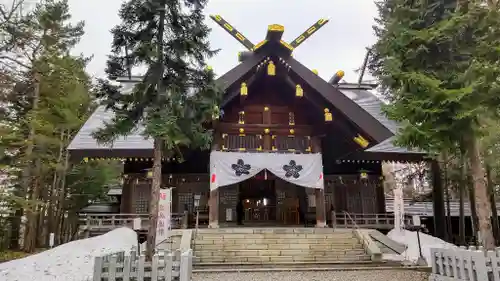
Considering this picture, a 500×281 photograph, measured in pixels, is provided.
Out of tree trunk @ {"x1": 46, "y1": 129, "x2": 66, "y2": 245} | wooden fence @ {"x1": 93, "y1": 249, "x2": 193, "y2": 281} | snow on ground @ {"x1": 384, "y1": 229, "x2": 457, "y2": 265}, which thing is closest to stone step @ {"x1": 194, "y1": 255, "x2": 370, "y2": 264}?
snow on ground @ {"x1": 384, "y1": 229, "x2": 457, "y2": 265}

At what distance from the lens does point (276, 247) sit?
10141 mm

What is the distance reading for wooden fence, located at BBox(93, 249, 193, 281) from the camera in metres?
5.25

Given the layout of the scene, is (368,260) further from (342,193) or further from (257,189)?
(257,189)

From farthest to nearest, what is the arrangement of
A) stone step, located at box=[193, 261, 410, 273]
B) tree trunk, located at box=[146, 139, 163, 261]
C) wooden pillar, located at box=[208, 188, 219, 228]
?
wooden pillar, located at box=[208, 188, 219, 228] < stone step, located at box=[193, 261, 410, 273] < tree trunk, located at box=[146, 139, 163, 261]

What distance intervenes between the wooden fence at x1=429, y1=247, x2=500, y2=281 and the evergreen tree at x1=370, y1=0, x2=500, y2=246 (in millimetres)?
711

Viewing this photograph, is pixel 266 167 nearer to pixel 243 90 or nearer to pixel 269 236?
Answer: pixel 269 236

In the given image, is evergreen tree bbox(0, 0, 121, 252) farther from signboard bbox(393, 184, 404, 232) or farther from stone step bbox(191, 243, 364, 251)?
signboard bbox(393, 184, 404, 232)

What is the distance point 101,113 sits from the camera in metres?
13.9

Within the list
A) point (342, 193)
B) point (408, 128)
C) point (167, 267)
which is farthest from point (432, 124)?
point (342, 193)

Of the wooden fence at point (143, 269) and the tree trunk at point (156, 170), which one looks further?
the tree trunk at point (156, 170)

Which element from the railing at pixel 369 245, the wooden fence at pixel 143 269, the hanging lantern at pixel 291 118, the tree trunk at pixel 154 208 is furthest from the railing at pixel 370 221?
the wooden fence at pixel 143 269

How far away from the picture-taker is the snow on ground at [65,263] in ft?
25.3

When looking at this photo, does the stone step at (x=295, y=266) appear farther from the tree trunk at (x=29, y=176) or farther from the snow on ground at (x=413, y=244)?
the tree trunk at (x=29, y=176)

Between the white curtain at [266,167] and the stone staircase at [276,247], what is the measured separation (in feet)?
6.84
